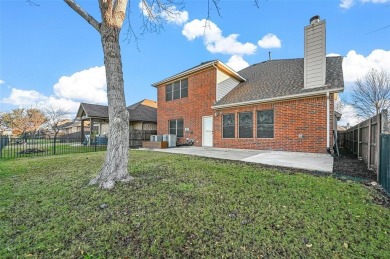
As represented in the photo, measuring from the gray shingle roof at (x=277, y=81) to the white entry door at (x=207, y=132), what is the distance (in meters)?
1.38

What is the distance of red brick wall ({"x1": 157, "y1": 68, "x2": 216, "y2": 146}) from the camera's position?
12078 mm

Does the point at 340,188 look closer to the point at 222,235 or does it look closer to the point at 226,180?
the point at 226,180

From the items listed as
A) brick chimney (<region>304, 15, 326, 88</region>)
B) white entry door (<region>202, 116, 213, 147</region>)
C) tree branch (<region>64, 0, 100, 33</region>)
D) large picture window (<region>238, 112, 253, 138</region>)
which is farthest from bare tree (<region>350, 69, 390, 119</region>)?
tree branch (<region>64, 0, 100, 33</region>)

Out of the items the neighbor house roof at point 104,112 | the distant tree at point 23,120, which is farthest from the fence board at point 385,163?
the distant tree at point 23,120

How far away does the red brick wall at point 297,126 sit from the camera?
26.4 ft

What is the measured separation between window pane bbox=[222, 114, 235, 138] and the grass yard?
22.3 ft

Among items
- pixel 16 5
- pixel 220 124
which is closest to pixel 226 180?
pixel 220 124

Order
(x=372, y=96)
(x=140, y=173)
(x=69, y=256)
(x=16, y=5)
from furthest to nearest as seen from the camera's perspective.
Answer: (x=372, y=96) → (x=16, y=5) → (x=140, y=173) → (x=69, y=256)

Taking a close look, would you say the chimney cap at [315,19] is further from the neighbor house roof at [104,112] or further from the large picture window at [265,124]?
the neighbor house roof at [104,112]

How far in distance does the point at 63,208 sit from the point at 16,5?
8.47 m

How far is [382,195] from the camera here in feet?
11.4

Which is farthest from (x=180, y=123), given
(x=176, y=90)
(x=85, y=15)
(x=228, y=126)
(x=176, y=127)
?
(x=85, y=15)

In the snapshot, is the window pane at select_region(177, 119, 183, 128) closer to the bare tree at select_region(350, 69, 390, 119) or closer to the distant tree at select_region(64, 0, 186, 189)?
the distant tree at select_region(64, 0, 186, 189)

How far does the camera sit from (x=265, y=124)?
31.8 ft
